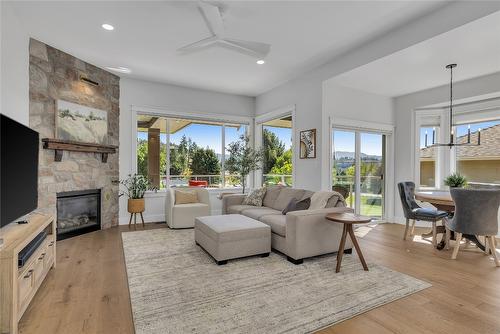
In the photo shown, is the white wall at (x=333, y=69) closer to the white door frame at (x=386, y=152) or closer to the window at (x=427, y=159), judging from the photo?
the white door frame at (x=386, y=152)

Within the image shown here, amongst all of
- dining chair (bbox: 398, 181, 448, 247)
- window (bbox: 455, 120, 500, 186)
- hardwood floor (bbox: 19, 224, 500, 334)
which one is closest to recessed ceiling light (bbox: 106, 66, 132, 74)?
hardwood floor (bbox: 19, 224, 500, 334)

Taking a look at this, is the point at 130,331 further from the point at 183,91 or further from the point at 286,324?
the point at 183,91

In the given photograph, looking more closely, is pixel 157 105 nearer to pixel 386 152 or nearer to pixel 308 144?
pixel 308 144

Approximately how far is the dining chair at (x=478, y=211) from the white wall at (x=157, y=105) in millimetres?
4594

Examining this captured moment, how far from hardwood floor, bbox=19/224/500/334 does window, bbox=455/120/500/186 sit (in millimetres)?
1953

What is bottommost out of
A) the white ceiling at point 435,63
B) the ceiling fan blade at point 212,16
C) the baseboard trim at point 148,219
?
the baseboard trim at point 148,219

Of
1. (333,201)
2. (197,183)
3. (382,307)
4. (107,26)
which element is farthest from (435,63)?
(197,183)

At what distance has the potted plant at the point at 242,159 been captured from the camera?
20.1 ft

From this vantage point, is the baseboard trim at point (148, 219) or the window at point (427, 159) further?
the window at point (427, 159)

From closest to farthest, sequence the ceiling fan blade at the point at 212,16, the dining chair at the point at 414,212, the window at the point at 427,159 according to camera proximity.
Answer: the ceiling fan blade at the point at 212,16
the dining chair at the point at 414,212
the window at the point at 427,159

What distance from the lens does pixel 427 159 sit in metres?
5.48

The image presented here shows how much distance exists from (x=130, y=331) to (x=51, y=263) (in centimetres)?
169

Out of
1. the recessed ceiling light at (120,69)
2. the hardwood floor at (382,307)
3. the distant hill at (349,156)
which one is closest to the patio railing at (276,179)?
the distant hill at (349,156)

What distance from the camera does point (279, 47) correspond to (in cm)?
399
